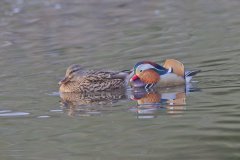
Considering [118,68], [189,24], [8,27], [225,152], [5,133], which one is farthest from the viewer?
[8,27]

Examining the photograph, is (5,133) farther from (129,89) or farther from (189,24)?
(189,24)

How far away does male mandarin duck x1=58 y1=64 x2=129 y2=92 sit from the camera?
1264 cm

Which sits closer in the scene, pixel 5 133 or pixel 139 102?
pixel 5 133

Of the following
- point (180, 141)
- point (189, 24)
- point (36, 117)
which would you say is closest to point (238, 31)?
point (189, 24)

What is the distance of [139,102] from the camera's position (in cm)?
1133

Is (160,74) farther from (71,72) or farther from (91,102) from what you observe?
(71,72)

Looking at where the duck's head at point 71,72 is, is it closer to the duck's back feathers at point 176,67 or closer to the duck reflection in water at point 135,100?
the duck reflection in water at point 135,100

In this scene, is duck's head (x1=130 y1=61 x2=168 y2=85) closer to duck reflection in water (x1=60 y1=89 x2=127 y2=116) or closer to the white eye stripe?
the white eye stripe

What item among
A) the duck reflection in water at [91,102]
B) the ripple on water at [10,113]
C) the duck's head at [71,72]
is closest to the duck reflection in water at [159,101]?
the duck reflection in water at [91,102]

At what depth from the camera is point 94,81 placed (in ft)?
41.8

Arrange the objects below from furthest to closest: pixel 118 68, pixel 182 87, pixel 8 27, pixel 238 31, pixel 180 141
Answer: pixel 8 27, pixel 238 31, pixel 118 68, pixel 182 87, pixel 180 141

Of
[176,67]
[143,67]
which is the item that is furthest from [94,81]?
[176,67]

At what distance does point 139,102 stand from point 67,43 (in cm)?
694

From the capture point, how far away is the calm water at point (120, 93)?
8805 mm
